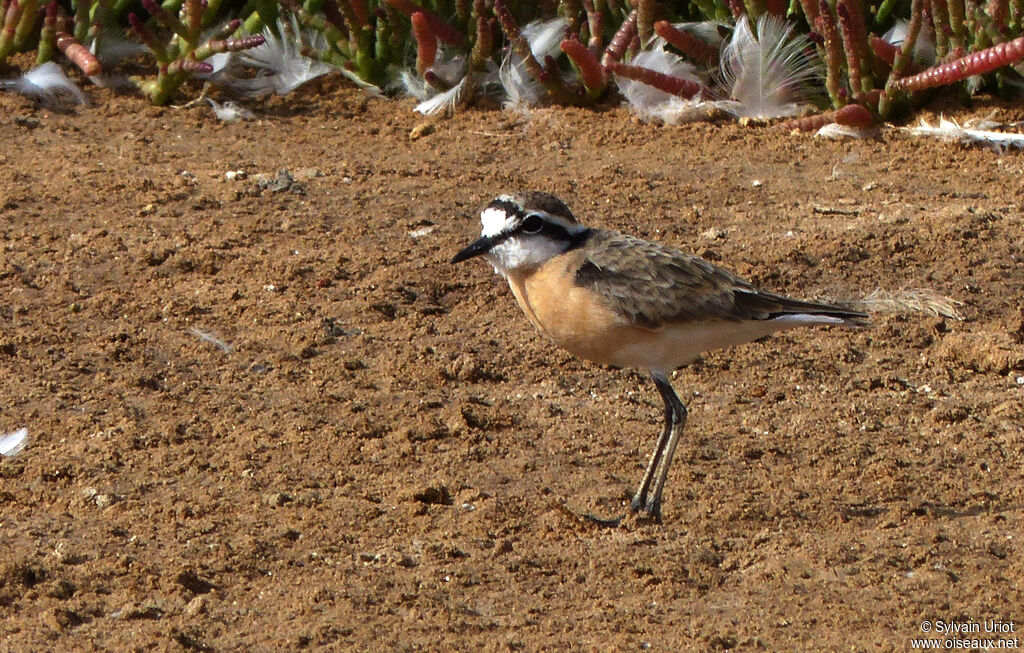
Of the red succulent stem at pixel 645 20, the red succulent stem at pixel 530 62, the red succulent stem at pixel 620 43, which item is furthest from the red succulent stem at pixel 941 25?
the red succulent stem at pixel 530 62

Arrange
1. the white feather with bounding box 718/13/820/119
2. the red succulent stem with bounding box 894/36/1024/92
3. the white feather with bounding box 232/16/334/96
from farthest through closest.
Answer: the white feather with bounding box 232/16/334/96 → the white feather with bounding box 718/13/820/119 → the red succulent stem with bounding box 894/36/1024/92

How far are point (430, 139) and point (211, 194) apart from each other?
5.51 feet

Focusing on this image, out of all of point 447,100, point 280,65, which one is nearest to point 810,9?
point 447,100

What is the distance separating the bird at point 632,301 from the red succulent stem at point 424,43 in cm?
353

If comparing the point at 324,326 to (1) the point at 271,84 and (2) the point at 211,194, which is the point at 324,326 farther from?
(1) the point at 271,84

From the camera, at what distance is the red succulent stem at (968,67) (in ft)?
25.2

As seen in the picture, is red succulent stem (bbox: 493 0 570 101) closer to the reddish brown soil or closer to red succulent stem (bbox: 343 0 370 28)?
the reddish brown soil

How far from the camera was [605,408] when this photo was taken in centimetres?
605

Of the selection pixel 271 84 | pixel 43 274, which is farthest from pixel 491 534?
pixel 271 84

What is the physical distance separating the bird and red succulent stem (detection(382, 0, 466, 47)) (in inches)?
145

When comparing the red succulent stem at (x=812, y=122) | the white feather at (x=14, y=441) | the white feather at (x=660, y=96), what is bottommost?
the red succulent stem at (x=812, y=122)

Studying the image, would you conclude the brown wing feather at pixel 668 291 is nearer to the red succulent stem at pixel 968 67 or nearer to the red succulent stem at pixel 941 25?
the red succulent stem at pixel 968 67

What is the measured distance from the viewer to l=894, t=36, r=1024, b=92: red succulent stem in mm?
7672

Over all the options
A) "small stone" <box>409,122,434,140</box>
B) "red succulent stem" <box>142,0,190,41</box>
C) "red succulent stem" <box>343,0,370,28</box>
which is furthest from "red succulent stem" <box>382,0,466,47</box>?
"red succulent stem" <box>142,0,190,41</box>
